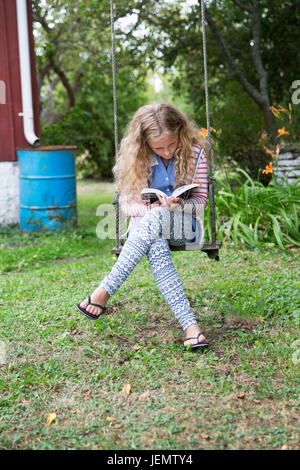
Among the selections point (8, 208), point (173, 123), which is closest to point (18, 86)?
point (8, 208)

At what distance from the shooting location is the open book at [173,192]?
2.46 metres

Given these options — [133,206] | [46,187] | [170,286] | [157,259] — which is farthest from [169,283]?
[46,187]

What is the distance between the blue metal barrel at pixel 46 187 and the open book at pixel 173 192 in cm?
308

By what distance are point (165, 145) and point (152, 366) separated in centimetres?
104

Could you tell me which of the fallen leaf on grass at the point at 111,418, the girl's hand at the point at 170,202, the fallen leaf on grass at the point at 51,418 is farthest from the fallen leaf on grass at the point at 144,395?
the girl's hand at the point at 170,202

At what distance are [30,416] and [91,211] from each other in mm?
6038

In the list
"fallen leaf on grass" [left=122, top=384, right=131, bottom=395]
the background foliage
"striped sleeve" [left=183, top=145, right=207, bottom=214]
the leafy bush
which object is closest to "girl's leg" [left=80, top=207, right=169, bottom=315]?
"striped sleeve" [left=183, top=145, right=207, bottom=214]

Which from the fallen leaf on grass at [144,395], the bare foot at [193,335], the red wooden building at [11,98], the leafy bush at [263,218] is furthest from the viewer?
the red wooden building at [11,98]

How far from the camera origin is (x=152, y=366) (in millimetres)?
2213

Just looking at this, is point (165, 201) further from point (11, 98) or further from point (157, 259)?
point (11, 98)

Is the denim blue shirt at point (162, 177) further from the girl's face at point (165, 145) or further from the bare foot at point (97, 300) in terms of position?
the bare foot at point (97, 300)

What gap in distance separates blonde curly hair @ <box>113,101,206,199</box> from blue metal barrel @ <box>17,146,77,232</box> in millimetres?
2974
